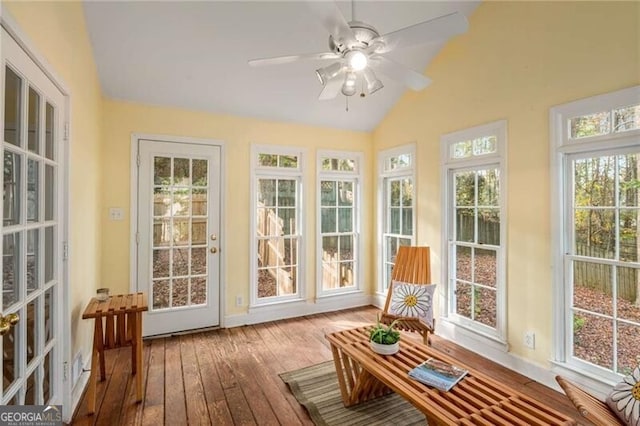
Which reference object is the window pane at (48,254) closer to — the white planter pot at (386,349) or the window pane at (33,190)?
the window pane at (33,190)

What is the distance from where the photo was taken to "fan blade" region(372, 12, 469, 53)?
163cm

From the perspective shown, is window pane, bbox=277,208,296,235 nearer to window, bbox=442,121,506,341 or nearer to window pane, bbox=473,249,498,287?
window, bbox=442,121,506,341

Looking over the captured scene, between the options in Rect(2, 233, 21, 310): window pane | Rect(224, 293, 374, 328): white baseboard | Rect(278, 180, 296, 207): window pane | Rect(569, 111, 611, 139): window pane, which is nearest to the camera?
Rect(2, 233, 21, 310): window pane

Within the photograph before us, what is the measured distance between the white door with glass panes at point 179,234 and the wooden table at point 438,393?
1955mm

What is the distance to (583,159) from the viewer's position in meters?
2.35

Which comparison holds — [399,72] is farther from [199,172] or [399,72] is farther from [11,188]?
[199,172]

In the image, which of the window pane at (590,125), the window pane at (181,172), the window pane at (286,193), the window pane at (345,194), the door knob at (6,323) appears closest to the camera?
the door knob at (6,323)

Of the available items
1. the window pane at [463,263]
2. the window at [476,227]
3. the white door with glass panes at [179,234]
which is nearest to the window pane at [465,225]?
the window at [476,227]

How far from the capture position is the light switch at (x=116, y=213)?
323 cm

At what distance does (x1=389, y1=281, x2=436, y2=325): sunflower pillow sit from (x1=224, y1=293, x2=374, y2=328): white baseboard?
4.24 feet

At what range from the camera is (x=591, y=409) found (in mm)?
1490

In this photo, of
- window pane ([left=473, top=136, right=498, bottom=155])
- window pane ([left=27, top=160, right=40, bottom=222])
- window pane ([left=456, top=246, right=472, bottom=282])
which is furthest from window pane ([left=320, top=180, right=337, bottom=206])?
window pane ([left=27, top=160, right=40, bottom=222])

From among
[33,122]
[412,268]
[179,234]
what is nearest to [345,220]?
[412,268]

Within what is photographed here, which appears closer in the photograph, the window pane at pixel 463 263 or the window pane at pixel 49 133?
the window pane at pixel 49 133
